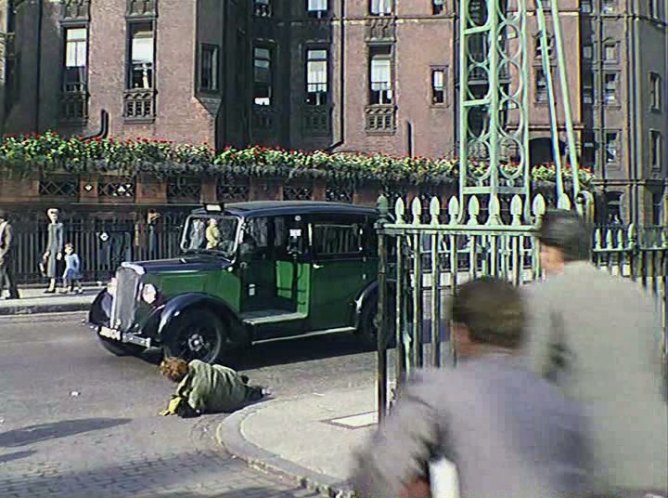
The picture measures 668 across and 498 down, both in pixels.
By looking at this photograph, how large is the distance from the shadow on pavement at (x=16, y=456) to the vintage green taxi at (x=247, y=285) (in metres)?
3.24

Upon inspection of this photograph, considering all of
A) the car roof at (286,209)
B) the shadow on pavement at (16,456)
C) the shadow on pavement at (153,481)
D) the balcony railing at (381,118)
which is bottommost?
the shadow on pavement at (153,481)

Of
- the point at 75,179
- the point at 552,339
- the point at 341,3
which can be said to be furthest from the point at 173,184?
the point at 552,339

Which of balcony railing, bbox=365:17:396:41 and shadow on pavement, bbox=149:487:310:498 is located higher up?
balcony railing, bbox=365:17:396:41

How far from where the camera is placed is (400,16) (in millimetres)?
34062

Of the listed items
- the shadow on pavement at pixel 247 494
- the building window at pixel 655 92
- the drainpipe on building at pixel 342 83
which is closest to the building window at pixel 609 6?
the building window at pixel 655 92

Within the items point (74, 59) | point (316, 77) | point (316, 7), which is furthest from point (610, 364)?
point (316, 7)

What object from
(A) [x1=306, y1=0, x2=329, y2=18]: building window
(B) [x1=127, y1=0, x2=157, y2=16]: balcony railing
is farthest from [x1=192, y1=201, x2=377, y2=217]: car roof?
(A) [x1=306, y1=0, x2=329, y2=18]: building window

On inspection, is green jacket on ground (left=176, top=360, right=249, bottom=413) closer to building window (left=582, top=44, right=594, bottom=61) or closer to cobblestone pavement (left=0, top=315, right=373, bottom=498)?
cobblestone pavement (left=0, top=315, right=373, bottom=498)

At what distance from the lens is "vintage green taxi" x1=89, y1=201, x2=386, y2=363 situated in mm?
9945

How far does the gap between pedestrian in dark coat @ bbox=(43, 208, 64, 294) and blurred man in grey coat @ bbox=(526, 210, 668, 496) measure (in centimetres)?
1731

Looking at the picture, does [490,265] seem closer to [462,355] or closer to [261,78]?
[462,355]

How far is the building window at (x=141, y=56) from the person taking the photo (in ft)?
92.4

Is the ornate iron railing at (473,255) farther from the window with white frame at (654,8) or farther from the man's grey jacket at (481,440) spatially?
the window with white frame at (654,8)

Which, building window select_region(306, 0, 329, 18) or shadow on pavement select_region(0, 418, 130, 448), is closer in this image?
shadow on pavement select_region(0, 418, 130, 448)
